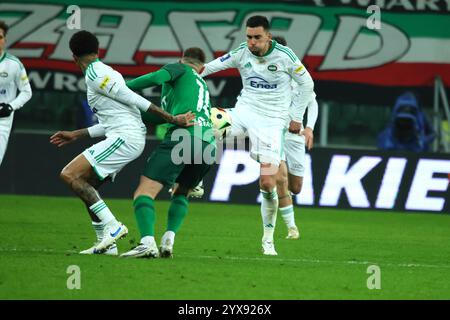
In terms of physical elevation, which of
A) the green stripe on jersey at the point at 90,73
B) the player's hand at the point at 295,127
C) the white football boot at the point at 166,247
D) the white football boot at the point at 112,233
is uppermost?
the player's hand at the point at 295,127

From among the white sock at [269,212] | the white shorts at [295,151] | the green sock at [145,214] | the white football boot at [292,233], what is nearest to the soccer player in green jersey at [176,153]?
the green sock at [145,214]

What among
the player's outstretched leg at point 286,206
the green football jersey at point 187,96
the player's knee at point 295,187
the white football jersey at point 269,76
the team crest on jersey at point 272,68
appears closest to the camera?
the green football jersey at point 187,96

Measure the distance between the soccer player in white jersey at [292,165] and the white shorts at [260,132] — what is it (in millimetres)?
264

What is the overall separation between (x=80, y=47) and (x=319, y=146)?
9295 millimetres

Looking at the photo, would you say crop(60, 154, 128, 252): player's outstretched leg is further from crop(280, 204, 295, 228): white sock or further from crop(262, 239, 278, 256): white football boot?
crop(280, 204, 295, 228): white sock

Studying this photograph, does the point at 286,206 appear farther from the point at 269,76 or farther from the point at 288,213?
the point at 269,76

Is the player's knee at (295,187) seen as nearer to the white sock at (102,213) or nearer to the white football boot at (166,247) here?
the white football boot at (166,247)

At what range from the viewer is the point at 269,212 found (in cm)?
1136

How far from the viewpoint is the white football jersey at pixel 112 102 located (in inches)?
394

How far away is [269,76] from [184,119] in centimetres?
217
